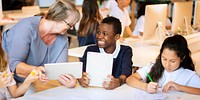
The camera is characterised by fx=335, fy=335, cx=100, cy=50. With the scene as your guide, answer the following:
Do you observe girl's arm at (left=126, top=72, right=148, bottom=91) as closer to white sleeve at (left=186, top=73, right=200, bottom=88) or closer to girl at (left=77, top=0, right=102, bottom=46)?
white sleeve at (left=186, top=73, right=200, bottom=88)

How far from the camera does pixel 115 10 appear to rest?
395cm

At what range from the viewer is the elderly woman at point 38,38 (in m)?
1.90

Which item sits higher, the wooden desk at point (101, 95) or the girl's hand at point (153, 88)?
the girl's hand at point (153, 88)

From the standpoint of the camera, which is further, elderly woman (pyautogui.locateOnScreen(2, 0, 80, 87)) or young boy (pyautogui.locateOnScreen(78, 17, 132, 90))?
young boy (pyautogui.locateOnScreen(78, 17, 132, 90))

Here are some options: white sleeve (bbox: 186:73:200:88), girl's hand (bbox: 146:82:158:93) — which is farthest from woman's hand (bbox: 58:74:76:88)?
white sleeve (bbox: 186:73:200:88)

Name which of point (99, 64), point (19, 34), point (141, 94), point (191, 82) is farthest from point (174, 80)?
point (19, 34)

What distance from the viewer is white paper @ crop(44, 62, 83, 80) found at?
166 centimetres

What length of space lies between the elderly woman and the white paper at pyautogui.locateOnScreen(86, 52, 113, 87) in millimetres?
284

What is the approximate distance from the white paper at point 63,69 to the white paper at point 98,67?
72mm

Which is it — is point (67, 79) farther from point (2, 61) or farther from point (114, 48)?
point (114, 48)

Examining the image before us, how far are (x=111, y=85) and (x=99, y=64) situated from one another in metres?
0.14

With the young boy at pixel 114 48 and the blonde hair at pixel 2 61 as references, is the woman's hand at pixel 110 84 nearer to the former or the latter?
the young boy at pixel 114 48

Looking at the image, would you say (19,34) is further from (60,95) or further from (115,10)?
(115,10)

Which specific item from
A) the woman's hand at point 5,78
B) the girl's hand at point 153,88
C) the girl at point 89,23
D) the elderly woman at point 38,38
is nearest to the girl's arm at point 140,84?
the girl's hand at point 153,88
